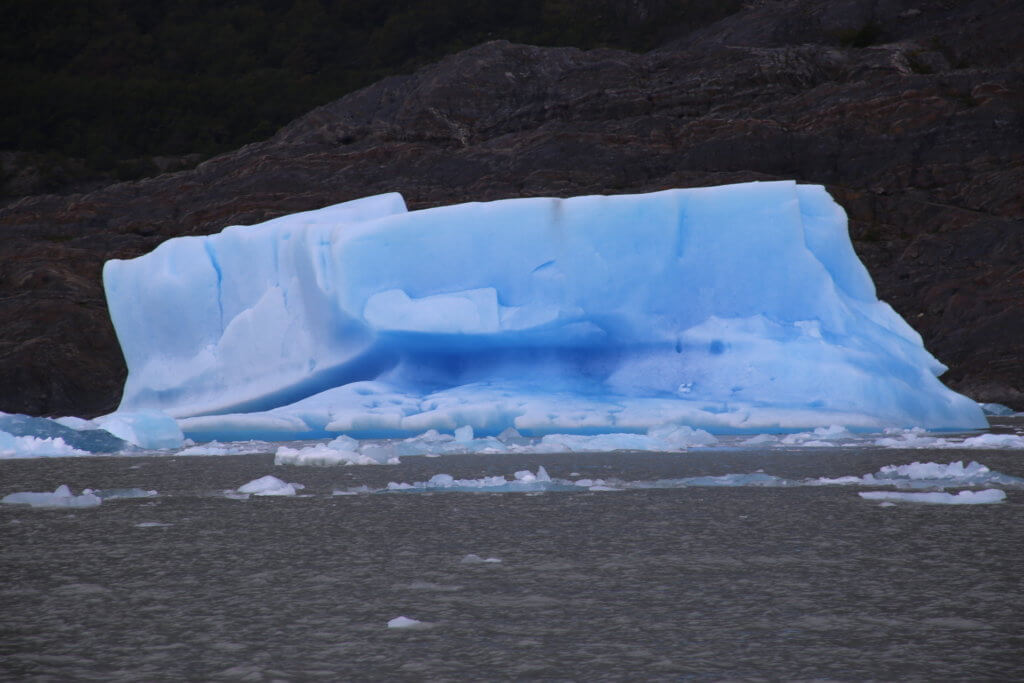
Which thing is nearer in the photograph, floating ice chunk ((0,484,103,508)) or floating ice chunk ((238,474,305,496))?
floating ice chunk ((0,484,103,508))

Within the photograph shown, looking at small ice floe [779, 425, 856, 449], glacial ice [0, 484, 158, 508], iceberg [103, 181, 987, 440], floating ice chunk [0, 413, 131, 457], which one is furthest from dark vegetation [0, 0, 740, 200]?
glacial ice [0, 484, 158, 508]

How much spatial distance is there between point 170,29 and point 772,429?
1226 inches

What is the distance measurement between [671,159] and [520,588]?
1931 centimetres

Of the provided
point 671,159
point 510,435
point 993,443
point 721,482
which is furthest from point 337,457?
point 671,159

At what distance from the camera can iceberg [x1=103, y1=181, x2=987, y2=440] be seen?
10094 millimetres

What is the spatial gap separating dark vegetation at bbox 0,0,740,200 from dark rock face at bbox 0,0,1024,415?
26.5 feet

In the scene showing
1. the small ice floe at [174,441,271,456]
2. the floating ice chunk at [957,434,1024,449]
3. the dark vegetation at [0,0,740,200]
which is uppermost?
the dark vegetation at [0,0,740,200]

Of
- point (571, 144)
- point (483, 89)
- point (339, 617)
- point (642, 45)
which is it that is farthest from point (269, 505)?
point (642, 45)

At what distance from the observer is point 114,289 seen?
1282cm

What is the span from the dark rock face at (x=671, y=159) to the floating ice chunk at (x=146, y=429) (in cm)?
817

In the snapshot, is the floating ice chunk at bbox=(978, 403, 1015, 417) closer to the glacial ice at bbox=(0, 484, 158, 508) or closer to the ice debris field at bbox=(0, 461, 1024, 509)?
the ice debris field at bbox=(0, 461, 1024, 509)

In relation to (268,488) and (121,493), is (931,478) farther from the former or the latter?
(121,493)

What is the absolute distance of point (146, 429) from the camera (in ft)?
32.4

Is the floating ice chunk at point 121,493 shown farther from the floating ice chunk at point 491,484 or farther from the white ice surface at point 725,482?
the floating ice chunk at point 491,484
